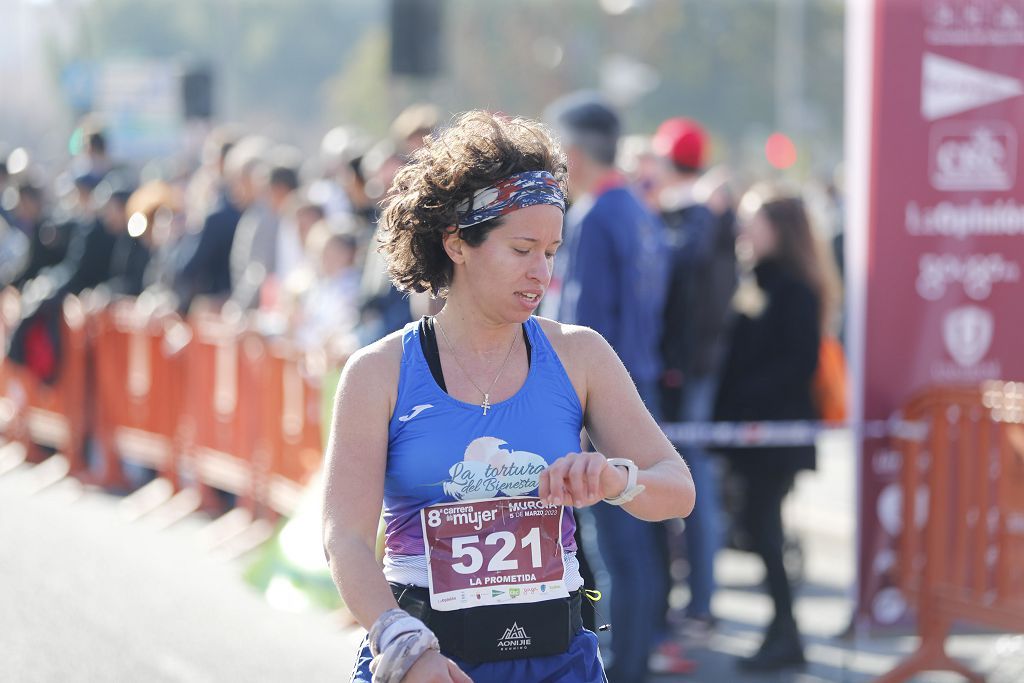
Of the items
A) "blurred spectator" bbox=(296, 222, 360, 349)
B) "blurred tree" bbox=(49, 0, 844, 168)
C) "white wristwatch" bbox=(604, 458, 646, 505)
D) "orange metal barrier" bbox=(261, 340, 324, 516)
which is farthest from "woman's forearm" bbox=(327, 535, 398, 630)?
"blurred tree" bbox=(49, 0, 844, 168)

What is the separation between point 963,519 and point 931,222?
154 cm

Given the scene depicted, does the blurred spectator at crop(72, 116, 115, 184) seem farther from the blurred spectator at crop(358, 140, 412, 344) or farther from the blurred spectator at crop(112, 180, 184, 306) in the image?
the blurred spectator at crop(358, 140, 412, 344)

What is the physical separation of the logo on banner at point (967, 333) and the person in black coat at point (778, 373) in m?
0.57

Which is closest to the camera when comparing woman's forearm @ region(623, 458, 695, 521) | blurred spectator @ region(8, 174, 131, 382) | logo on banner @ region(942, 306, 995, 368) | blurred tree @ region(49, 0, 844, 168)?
woman's forearm @ region(623, 458, 695, 521)

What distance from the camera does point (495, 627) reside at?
3238 mm

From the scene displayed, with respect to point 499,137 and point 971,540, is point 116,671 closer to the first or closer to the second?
point 971,540

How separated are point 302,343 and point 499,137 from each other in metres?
6.22

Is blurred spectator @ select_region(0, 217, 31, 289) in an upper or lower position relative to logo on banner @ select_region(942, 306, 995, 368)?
upper

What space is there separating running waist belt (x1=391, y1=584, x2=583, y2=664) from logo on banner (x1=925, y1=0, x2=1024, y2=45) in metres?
4.59

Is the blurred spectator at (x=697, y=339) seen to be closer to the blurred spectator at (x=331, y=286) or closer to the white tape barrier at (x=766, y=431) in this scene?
the white tape barrier at (x=766, y=431)

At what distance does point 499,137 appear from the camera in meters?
3.34

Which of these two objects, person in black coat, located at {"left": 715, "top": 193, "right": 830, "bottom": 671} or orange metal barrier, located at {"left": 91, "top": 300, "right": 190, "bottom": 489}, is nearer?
person in black coat, located at {"left": 715, "top": 193, "right": 830, "bottom": 671}

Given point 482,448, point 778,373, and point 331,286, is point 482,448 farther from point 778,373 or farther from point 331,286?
point 331,286

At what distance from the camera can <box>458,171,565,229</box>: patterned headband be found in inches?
129
